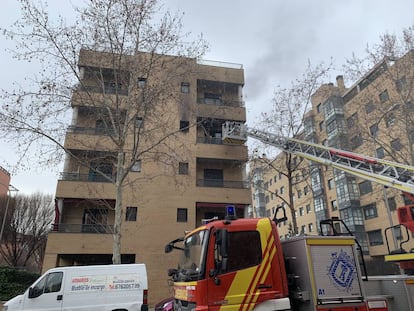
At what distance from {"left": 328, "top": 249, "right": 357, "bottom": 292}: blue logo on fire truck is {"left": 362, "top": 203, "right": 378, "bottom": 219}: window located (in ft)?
113

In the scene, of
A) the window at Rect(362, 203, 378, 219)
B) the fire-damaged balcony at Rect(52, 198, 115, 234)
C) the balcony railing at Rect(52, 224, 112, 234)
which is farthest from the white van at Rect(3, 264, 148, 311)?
the window at Rect(362, 203, 378, 219)

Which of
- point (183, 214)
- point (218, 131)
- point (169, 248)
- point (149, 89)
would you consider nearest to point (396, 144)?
point (218, 131)

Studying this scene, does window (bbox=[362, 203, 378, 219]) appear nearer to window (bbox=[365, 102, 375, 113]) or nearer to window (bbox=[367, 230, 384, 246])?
window (bbox=[367, 230, 384, 246])

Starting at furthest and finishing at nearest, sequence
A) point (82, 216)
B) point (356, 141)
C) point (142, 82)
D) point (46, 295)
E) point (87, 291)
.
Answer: point (356, 141) → point (82, 216) → point (142, 82) → point (87, 291) → point (46, 295)

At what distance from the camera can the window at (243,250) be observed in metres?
5.43

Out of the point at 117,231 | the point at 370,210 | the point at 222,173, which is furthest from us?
the point at 370,210

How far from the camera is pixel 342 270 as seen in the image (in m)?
5.81

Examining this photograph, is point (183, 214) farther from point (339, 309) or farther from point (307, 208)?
point (307, 208)

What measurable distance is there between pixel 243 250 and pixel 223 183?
712 inches

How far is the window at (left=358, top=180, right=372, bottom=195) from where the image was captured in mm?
36719

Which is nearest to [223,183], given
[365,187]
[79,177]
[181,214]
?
[181,214]

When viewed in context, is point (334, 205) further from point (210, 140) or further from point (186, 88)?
point (186, 88)

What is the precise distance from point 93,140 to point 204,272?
59.1 ft

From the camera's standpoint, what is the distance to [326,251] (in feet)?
19.1
